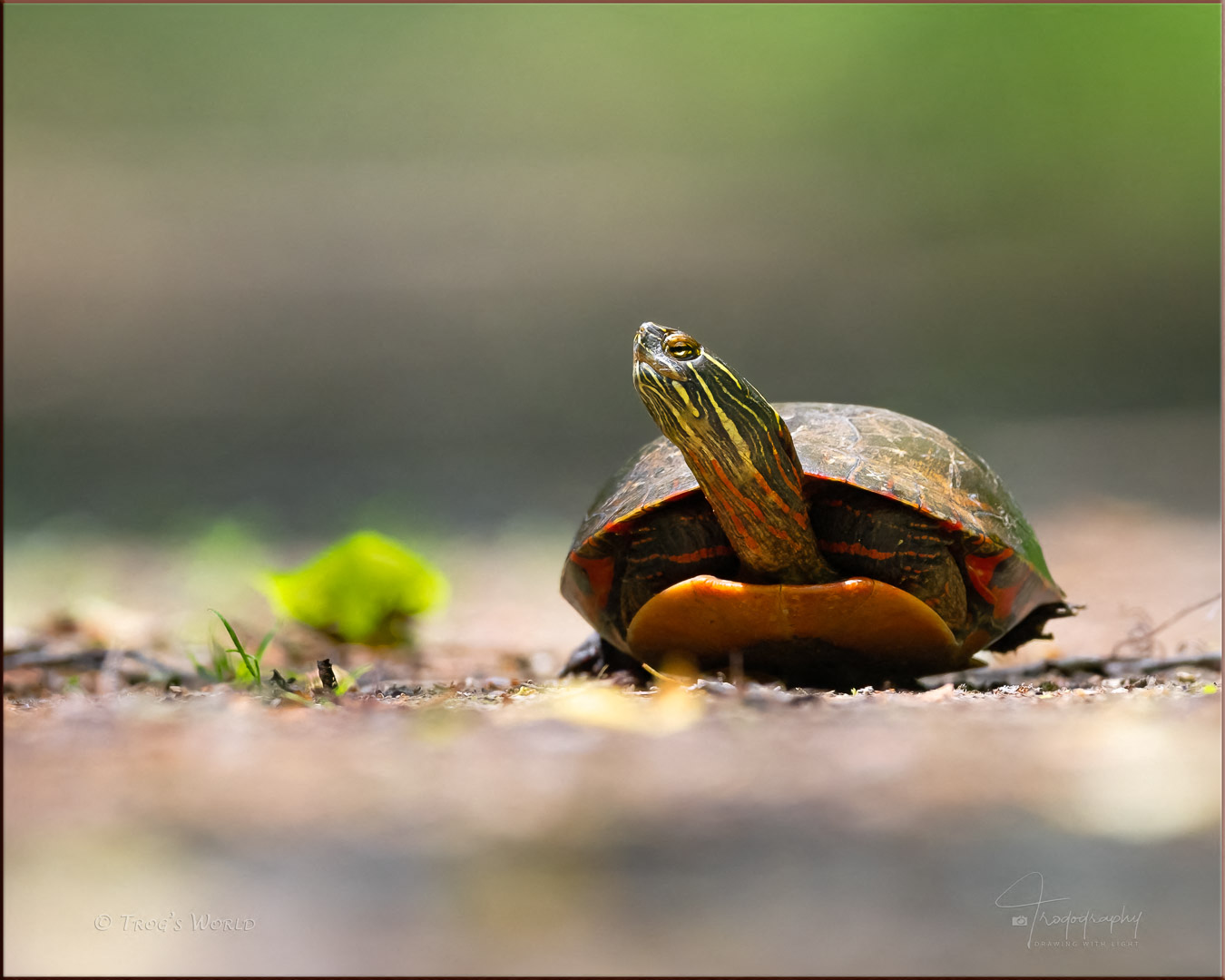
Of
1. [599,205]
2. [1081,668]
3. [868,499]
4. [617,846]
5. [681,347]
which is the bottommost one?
[617,846]

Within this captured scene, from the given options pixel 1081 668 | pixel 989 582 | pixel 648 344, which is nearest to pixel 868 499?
pixel 989 582

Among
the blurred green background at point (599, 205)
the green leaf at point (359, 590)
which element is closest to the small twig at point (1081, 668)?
the green leaf at point (359, 590)

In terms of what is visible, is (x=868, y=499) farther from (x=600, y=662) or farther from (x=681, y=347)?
(x=600, y=662)

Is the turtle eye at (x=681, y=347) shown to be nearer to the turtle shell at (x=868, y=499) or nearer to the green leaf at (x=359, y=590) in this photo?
the turtle shell at (x=868, y=499)

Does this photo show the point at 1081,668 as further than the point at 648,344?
Yes

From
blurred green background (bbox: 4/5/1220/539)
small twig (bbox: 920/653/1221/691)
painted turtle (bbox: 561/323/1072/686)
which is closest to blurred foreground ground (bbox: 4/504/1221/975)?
painted turtle (bbox: 561/323/1072/686)

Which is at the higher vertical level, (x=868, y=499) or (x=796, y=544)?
(x=868, y=499)

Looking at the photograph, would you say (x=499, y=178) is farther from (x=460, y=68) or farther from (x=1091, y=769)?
(x=1091, y=769)
